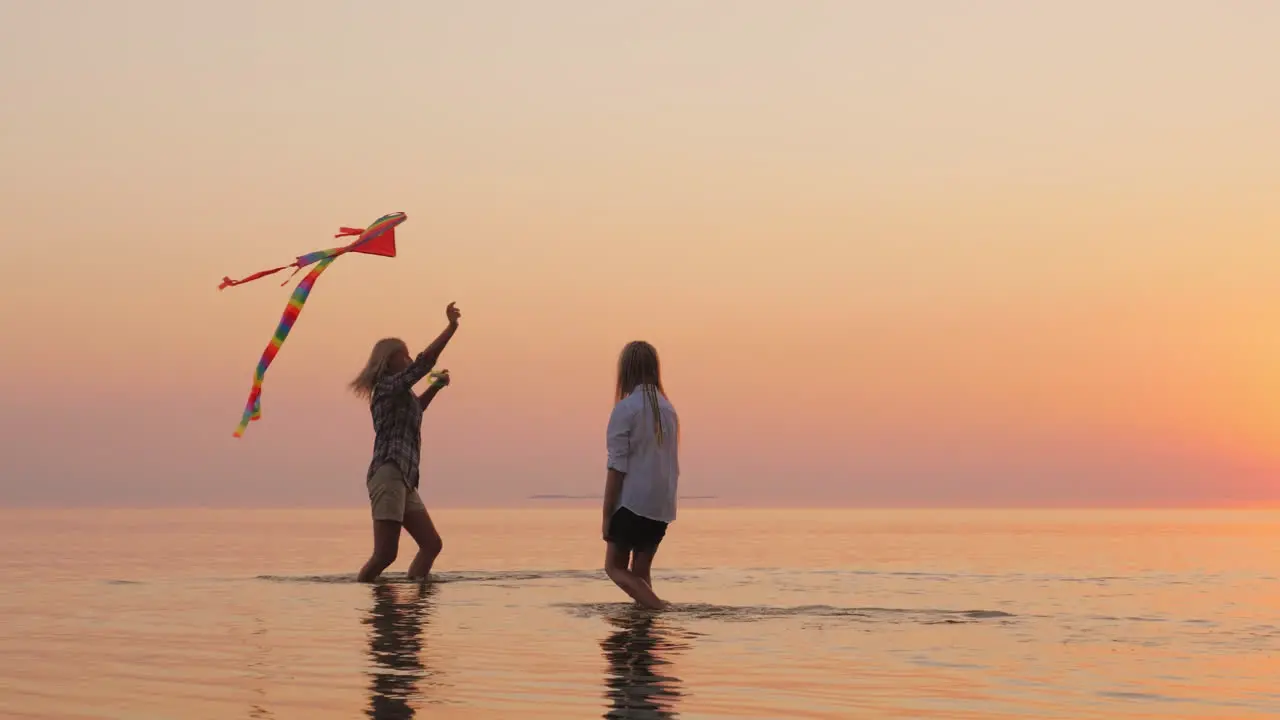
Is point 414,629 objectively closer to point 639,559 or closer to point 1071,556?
point 639,559

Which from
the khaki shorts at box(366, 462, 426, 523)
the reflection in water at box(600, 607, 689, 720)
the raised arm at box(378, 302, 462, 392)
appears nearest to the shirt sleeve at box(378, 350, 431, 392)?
the raised arm at box(378, 302, 462, 392)

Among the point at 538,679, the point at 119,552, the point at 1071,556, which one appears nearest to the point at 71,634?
the point at 538,679

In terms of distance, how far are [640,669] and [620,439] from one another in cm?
348

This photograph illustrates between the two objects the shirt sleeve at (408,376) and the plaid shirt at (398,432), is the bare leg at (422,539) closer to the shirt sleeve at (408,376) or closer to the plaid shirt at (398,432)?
the plaid shirt at (398,432)

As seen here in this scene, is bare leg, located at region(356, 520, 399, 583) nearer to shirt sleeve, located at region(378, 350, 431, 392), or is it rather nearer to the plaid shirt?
the plaid shirt

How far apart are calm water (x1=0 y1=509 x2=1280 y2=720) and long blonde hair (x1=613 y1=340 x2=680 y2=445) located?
5.55 ft

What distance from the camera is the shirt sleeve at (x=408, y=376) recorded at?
13.2 metres

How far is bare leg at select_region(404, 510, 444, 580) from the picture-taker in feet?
46.9

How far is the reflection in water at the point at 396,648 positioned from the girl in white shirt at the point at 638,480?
5.02 feet

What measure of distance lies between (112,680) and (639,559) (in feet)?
15.3

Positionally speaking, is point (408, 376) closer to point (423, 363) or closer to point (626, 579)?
point (423, 363)

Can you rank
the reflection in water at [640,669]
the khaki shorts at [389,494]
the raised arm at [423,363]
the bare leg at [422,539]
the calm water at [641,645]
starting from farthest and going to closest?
the bare leg at [422,539], the khaki shorts at [389,494], the raised arm at [423,363], the calm water at [641,645], the reflection in water at [640,669]

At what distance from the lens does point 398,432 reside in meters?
14.2

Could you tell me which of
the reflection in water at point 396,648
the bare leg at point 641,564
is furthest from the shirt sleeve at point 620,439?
the reflection in water at point 396,648
